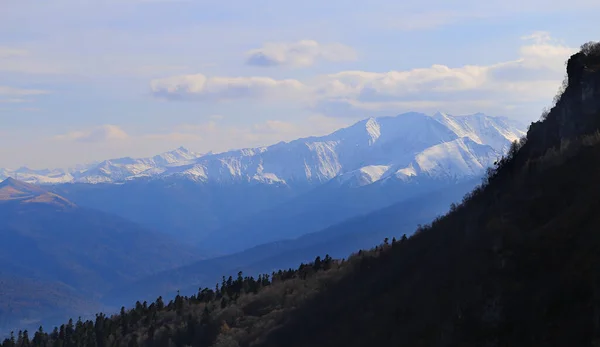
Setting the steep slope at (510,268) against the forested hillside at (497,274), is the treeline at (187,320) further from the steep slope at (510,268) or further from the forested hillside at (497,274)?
the steep slope at (510,268)

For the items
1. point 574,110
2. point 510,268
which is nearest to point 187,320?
point 574,110

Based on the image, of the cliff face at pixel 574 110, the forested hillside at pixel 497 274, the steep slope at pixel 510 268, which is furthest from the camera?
the cliff face at pixel 574 110

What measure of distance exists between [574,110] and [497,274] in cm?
2451

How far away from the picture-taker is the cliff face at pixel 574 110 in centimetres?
6694

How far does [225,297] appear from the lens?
443 feet

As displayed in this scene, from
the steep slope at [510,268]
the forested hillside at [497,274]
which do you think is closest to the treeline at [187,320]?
the forested hillside at [497,274]

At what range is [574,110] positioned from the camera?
69625 millimetres

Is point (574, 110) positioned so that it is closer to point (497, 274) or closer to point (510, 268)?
point (497, 274)

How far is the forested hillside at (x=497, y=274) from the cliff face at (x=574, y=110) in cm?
12

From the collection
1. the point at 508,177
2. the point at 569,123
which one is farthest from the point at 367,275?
the point at 569,123

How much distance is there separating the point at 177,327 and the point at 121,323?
92.3 feet

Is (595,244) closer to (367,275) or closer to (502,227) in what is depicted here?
(502,227)

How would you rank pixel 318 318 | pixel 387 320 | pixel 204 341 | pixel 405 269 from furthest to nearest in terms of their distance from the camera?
pixel 204 341 → pixel 318 318 → pixel 405 269 → pixel 387 320

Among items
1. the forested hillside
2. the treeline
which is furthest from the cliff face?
the treeline
